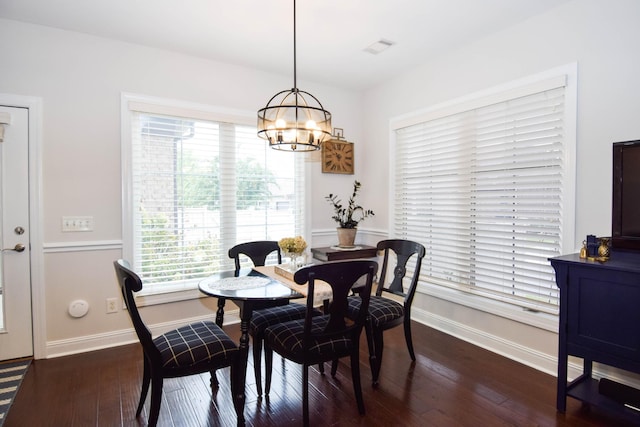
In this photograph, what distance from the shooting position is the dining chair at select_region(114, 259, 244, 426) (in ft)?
5.85

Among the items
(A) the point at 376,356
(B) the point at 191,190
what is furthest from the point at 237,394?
(B) the point at 191,190

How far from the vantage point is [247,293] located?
2.20 m

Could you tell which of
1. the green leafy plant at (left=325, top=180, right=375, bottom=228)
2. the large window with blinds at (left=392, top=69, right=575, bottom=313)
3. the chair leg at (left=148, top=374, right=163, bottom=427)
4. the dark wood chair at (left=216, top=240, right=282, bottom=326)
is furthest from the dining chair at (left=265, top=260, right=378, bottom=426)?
the green leafy plant at (left=325, top=180, right=375, bottom=228)

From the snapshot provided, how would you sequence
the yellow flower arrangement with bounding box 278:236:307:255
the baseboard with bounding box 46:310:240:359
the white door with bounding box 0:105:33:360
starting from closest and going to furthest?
the yellow flower arrangement with bounding box 278:236:307:255 → the white door with bounding box 0:105:33:360 → the baseboard with bounding box 46:310:240:359

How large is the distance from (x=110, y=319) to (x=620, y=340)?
3779 millimetres

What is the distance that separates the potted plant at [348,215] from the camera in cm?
413

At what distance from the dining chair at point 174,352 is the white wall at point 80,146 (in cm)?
139

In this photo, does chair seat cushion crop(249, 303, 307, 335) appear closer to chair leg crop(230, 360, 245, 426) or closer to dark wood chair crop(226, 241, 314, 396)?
dark wood chair crop(226, 241, 314, 396)

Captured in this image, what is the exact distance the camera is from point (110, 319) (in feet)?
10.3

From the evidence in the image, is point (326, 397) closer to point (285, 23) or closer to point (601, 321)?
point (601, 321)

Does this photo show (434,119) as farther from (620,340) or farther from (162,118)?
(162,118)

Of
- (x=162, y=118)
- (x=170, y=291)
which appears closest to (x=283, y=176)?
(x=162, y=118)

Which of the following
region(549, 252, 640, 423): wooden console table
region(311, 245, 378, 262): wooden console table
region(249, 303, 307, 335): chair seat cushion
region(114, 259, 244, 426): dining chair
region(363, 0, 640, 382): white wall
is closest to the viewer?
region(114, 259, 244, 426): dining chair

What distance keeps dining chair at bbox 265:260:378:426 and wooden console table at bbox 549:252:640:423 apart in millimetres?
1225
